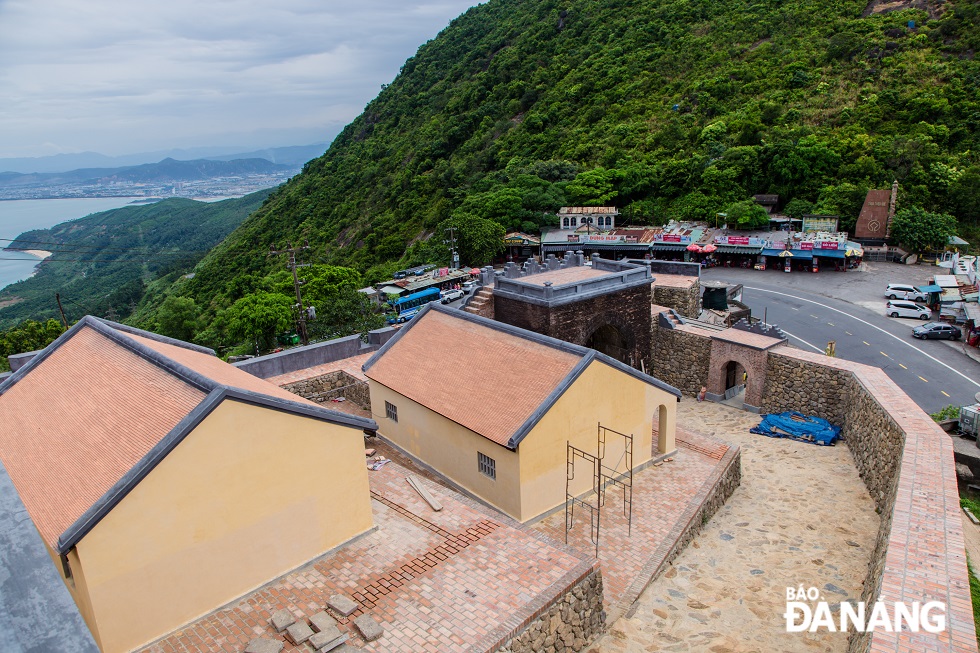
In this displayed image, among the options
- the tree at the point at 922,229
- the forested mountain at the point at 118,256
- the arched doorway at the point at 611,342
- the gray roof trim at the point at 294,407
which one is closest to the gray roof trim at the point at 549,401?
the gray roof trim at the point at 294,407

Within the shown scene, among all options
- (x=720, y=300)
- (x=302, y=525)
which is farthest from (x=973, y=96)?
(x=302, y=525)

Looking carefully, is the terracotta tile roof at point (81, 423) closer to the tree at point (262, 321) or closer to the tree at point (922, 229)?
the tree at point (262, 321)

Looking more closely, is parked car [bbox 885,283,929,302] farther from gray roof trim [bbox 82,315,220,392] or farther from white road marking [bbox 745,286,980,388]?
gray roof trim [bbox 82,315,220,392]

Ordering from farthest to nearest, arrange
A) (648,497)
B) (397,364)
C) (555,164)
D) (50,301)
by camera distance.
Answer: (50,301) < (555,164) < (397,364) < (648,497)

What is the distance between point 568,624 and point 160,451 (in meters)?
7.43

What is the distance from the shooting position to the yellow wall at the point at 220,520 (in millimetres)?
9500

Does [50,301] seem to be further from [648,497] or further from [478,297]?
[648,497]

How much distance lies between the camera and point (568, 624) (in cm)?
1077

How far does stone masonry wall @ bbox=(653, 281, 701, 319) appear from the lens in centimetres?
3147

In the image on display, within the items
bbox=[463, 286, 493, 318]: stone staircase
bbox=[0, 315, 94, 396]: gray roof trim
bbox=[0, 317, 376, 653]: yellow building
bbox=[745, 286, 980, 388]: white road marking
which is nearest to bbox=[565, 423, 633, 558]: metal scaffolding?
bbox=[0, 317, 376, 653]: yellow building

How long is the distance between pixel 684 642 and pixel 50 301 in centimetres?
9872

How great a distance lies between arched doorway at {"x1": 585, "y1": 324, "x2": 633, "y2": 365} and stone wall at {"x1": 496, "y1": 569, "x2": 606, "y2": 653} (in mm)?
14081

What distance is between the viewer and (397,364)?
18.5 m

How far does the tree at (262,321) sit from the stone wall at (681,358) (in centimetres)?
2026
